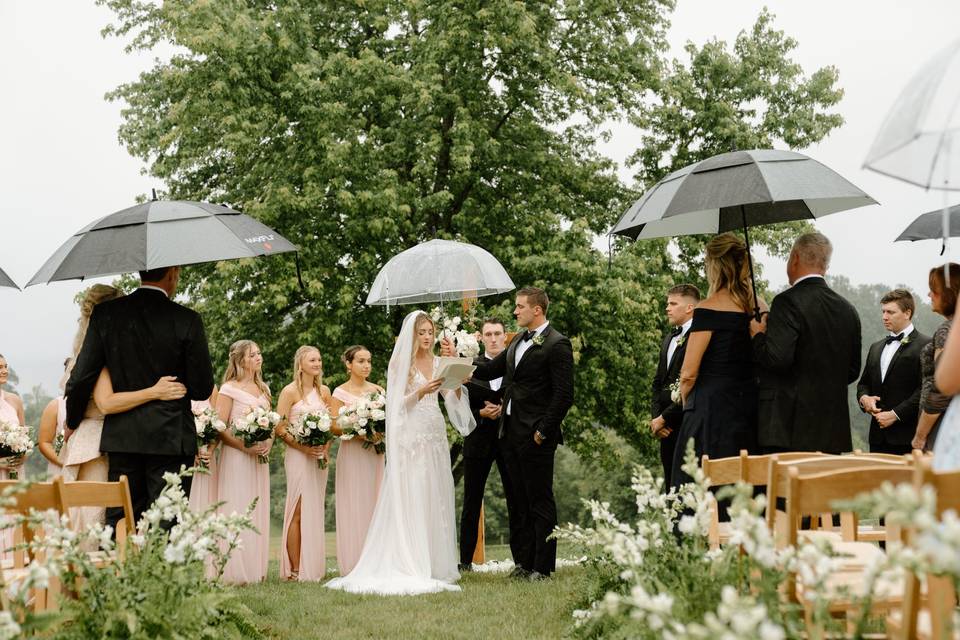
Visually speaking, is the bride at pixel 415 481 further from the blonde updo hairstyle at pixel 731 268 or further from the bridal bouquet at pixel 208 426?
the blonde updo hairstyle at pixel 731 268

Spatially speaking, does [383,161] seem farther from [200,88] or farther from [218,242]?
[218,242]

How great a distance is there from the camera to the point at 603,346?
53.9 feet

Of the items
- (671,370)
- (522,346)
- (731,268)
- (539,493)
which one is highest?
(731,268)

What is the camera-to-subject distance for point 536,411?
864 cm

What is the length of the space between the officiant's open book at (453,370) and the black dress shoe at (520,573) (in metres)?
1.74

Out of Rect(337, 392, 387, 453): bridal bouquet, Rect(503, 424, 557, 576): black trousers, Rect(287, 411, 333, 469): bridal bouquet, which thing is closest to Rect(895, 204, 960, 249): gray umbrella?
Rect(503, 424, 557, 576): black trousers

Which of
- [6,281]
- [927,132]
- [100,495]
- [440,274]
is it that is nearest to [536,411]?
[440,274]

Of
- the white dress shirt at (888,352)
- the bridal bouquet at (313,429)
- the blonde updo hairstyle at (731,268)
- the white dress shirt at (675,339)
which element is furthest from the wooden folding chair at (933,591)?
the bridal bouquet at (313,429)

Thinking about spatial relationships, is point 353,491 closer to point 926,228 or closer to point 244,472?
point 244,472

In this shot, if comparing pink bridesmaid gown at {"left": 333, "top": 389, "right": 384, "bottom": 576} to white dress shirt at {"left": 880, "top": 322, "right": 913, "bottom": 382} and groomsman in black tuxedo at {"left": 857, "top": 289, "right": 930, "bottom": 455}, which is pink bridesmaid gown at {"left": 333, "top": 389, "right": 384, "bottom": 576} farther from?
white dress shirt at {"left": 880, "top": 322, "right": 913, "bottom": 382}

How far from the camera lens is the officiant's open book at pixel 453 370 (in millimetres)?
8359

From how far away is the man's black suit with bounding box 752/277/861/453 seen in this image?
607cm

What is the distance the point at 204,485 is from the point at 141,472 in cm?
318

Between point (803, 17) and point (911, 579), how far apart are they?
17.6 meters
